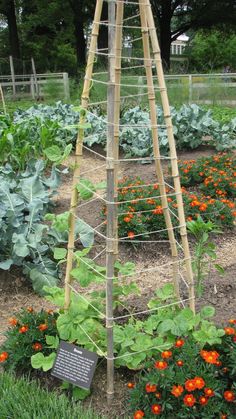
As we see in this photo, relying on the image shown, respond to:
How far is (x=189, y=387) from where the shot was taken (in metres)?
2.04

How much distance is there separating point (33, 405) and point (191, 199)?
2734mm

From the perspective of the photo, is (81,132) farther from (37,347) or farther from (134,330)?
(37,347)

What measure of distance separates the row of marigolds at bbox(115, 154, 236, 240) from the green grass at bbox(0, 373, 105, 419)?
59.5 inches

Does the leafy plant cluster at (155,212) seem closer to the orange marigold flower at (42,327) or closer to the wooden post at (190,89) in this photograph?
the orange marigold flower at (42,327)

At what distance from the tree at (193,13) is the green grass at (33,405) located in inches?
915

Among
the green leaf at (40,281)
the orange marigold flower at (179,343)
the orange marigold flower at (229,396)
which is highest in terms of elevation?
the orange marigold flower at (179,343)

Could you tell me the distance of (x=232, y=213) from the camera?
434 centimetres

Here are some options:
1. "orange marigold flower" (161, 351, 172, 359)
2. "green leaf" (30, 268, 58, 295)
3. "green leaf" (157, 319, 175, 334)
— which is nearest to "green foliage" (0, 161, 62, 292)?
"green leaf" (30, 268, 58, 295)

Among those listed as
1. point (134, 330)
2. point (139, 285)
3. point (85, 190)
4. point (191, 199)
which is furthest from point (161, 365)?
point (191, 199)

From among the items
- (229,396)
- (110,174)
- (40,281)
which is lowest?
(40,281)

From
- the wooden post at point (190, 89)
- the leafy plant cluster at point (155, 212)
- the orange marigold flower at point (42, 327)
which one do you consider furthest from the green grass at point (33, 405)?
the wooden post at point (190, 89)

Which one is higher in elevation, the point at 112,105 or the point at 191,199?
the point at 112,105

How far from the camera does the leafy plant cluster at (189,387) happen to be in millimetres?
2062

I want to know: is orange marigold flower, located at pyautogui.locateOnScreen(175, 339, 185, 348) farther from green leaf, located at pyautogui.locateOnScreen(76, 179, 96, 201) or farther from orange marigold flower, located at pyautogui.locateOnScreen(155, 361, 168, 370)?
green leaf, located at pyautogui.locateOnScreen(76, 179, 96, 201)
